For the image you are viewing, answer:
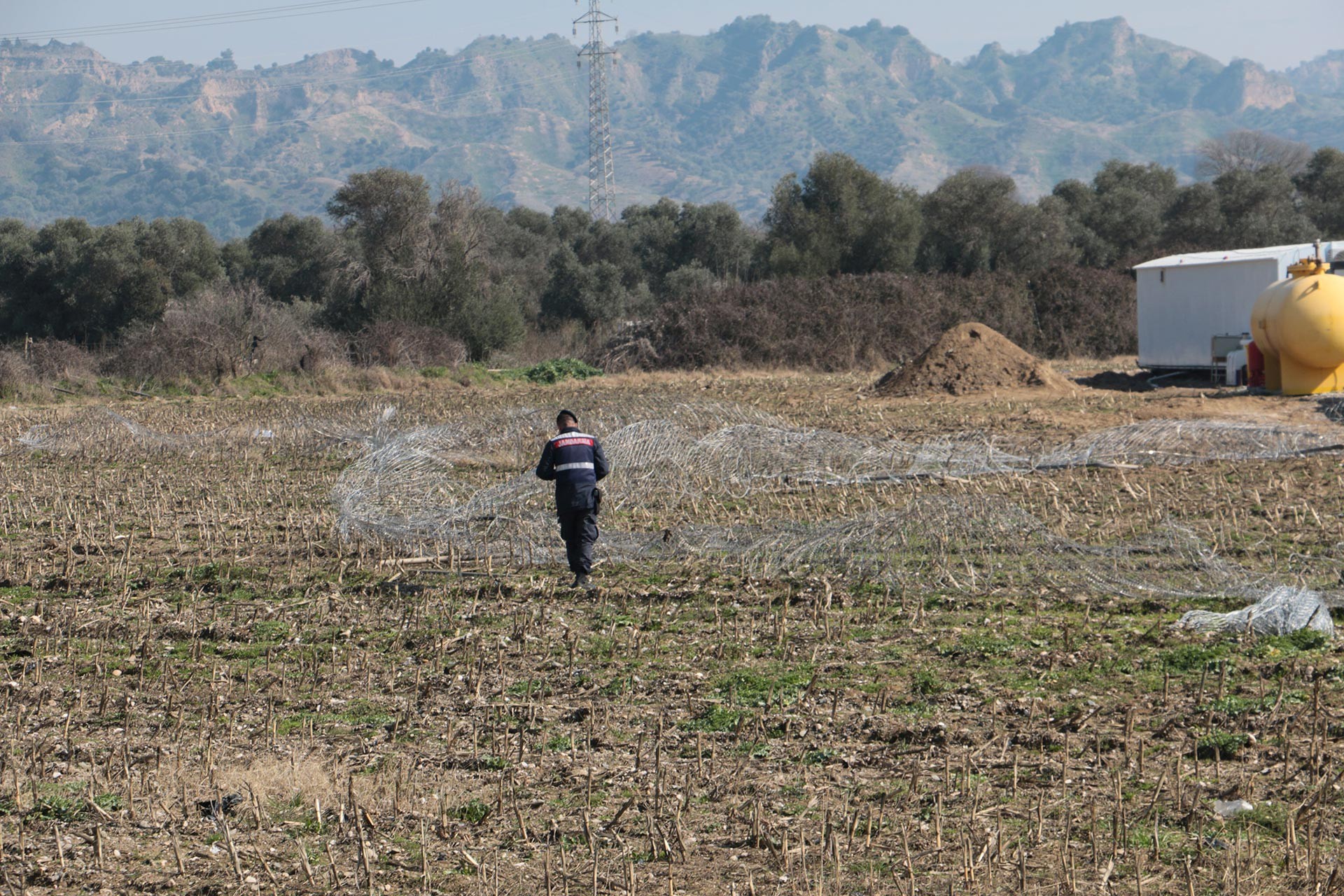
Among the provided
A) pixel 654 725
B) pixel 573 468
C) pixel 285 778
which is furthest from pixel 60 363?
pixel 654 725

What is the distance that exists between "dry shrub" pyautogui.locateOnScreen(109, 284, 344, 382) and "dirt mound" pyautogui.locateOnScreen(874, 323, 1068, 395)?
14008 millimetres

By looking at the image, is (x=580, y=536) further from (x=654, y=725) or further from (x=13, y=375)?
(x=13, y=375)

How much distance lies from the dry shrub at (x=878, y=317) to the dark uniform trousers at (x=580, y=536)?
1007 inches

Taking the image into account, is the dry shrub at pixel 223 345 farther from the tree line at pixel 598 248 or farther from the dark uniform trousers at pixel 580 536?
the dark uniform trousers at pixel 580 536

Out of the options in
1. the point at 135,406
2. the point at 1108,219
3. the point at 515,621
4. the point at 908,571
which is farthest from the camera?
the point at 1108,219

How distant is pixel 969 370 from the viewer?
26531 mm

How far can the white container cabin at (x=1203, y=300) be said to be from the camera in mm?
25062

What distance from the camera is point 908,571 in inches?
391

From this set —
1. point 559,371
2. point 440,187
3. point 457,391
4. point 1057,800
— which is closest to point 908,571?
point 1057,800

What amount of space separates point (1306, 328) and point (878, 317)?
16718 millimetres

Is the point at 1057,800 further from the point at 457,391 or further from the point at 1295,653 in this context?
the point at 457,391

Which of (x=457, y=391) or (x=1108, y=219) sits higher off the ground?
(x=1108, y=219)

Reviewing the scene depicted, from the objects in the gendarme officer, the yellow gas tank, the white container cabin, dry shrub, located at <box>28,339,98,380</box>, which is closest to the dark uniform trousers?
the gendarme officer

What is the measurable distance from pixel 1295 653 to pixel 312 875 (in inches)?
219
